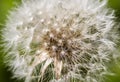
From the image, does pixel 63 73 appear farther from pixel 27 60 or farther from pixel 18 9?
pixel 18 9

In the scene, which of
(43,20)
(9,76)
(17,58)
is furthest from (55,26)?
(9,76)

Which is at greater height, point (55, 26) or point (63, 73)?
point (55, 26)

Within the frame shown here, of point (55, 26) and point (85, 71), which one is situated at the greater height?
point (55, 26)

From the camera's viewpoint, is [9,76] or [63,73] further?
[9,76]

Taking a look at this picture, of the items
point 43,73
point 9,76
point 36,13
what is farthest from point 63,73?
point 9,76

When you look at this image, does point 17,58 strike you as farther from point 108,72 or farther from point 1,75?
point 1,75

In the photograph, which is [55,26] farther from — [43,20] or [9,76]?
[9,76]

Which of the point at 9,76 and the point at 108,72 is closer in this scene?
the point at 108,72
